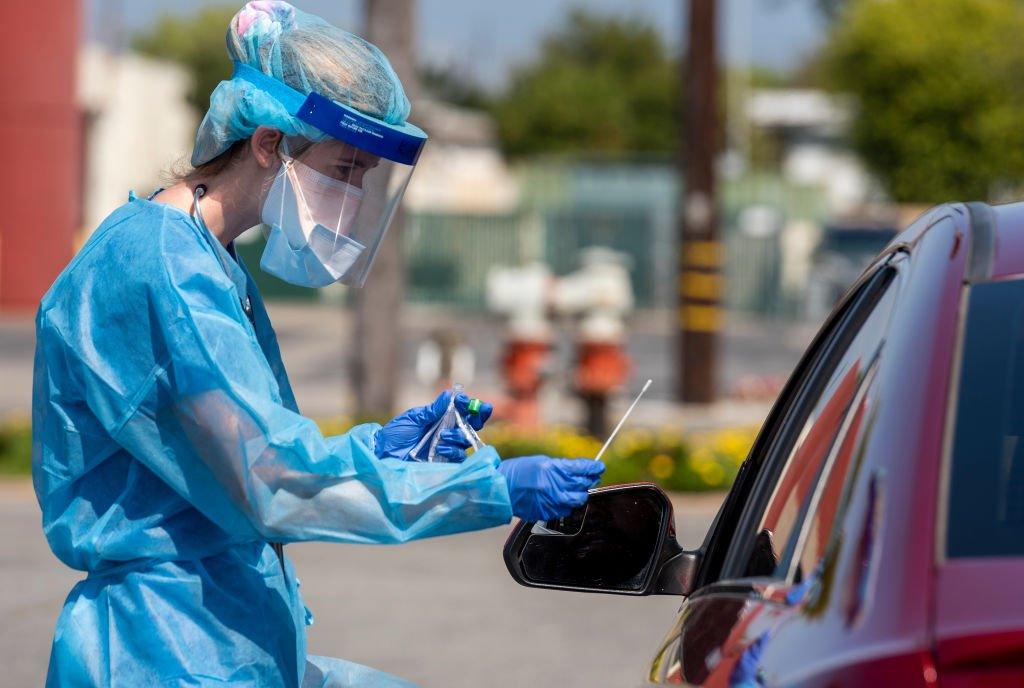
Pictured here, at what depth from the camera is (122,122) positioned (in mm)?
41719

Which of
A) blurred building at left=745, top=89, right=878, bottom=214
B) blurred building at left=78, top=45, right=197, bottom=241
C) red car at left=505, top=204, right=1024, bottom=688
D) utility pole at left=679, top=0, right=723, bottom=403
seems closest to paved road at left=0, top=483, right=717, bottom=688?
red car at left=505, top=204, right=1024, bottom=688

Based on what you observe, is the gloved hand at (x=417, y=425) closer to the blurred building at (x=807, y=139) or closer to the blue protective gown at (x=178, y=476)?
the blue protective gown at (x=178, y=476)

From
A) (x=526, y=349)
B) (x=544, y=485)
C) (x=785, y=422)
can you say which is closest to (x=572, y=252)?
(x=526, y=349)

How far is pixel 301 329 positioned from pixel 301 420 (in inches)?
1143

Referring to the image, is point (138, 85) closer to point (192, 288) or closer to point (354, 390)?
point (354, 390)

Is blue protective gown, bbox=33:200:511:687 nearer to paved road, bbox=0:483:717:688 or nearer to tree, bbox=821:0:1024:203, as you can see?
paved road, bbox=0:483:717:688

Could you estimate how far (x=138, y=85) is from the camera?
43125 mm

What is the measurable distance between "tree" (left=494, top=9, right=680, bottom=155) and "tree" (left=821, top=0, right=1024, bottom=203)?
6.74 m

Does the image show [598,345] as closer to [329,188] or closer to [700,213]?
[700,213]

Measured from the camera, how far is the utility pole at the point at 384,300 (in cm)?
1327

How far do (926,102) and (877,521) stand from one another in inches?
2003

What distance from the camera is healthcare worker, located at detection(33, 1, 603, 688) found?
2.62 m

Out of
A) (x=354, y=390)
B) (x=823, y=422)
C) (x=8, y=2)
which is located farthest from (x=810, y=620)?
(x=8, y=2)

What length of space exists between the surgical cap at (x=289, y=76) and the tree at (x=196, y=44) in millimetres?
55804
